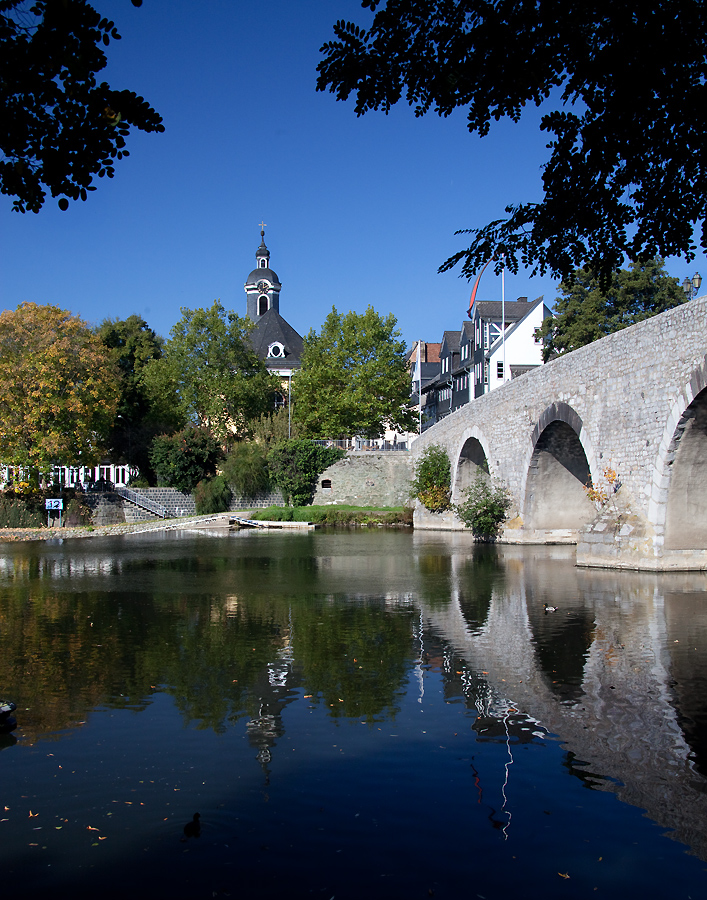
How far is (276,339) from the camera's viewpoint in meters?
68.6

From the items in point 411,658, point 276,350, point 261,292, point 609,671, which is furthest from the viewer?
point 261,292

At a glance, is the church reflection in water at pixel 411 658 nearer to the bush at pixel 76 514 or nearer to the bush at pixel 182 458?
the bush at pixel 76 514

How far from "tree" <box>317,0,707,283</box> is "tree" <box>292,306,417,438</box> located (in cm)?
4329

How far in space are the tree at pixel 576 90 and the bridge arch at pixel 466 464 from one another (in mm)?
25091

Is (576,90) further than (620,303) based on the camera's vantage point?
No

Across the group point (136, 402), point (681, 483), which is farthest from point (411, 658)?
point (136, 402)

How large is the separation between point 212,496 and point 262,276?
36203 millimetres

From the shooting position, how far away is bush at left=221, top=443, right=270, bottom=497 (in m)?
44.3

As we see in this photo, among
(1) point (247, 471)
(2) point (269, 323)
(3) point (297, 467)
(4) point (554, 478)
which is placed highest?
(2) point (269, 323)

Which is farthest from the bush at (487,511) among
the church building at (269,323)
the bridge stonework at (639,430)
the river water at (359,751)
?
the church building at (269,323)

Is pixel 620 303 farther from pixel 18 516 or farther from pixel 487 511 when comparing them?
pixel 18 516

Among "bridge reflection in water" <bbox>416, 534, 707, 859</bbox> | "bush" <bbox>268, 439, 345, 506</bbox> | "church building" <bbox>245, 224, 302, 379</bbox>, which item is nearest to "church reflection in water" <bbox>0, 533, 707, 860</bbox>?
"bridge reflection in water" <bbox>416, 534, 707, 859</bbox>

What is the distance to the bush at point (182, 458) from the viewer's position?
4516cm

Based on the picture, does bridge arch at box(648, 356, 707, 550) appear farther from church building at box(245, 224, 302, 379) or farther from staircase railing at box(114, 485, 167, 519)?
church building at box(245, 224, 302, 379)
